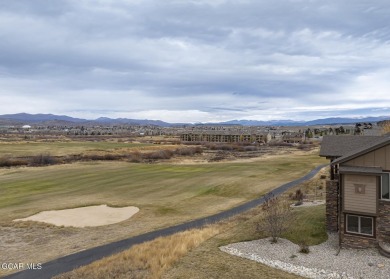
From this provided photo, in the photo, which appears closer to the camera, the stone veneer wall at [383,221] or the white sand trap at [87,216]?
the stone veneer wall at [383,221]

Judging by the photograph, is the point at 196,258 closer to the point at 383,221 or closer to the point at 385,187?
the point at 383,221

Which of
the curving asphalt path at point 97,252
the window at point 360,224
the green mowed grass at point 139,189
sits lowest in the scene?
the curving asphalt path at point 97,252

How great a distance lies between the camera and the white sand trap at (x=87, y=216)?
106ft

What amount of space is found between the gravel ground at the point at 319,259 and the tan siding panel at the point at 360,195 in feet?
7.96

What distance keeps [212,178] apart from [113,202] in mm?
20240

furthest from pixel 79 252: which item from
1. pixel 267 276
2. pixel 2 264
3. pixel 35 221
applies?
pixel 267 276

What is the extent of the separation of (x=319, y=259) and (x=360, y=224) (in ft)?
11.7

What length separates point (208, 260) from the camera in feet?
66.0

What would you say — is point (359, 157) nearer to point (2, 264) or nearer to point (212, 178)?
point (2, 264)

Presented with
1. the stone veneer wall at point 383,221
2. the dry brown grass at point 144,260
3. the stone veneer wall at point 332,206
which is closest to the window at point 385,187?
the stone veneer wall at point 383,221

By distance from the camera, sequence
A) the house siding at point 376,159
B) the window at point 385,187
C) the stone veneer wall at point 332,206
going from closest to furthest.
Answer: the window at point 385,187, the house siding at point 376,159, the stone veneer wall at point 332,206

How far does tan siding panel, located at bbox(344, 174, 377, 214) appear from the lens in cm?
2020

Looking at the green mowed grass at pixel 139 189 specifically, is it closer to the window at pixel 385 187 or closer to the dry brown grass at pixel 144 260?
the dry brown grass at pixel 144 260

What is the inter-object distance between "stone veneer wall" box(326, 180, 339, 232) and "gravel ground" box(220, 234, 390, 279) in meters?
1.17
